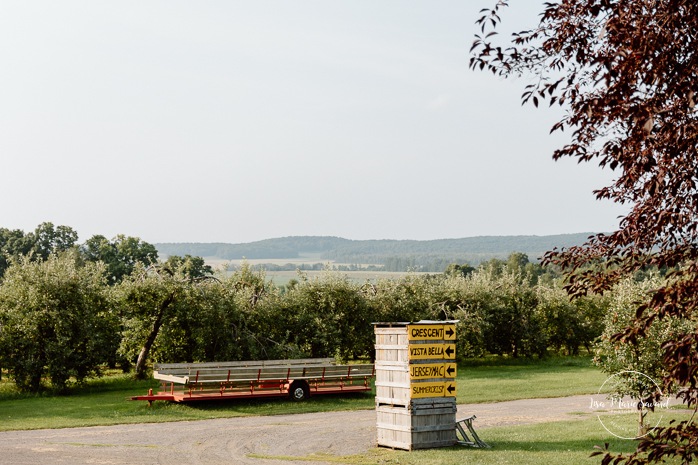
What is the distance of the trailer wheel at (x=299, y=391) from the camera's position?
2652 centimetres

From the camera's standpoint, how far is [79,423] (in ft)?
72.0

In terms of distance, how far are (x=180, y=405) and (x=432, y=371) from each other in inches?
416

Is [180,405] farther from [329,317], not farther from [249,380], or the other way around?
[329,317]

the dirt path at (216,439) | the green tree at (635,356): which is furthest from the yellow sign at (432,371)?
the green tree at (635,356)

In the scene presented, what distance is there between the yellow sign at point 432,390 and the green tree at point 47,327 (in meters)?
16.1

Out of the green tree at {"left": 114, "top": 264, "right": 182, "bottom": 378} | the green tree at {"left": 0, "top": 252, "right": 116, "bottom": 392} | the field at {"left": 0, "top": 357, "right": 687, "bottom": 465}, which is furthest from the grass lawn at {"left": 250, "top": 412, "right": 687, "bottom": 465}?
the green tree at {"left": 114, "top": 264, "right": 182, "bottom": 378}

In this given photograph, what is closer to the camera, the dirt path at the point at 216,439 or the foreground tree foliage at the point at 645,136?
the foreground tree foliage at the point at 645,136

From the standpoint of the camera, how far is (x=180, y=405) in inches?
984

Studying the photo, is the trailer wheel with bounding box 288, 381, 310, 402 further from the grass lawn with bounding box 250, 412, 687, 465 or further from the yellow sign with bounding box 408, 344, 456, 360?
the yellow sign with bounding box 408, 344, 456, 360

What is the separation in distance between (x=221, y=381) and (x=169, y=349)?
786cm

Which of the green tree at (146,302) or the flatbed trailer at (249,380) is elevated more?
the green tree at (146,302)

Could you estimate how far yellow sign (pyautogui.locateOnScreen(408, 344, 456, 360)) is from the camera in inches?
695
